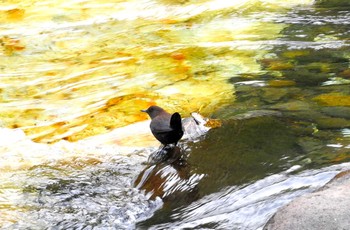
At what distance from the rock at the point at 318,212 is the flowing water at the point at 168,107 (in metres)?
0.43

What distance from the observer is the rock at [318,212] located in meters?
3.42

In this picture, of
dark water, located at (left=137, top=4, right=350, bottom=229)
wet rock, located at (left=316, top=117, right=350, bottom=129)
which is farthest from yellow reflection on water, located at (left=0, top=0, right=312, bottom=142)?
wet rock, located at (left=316, top=117, right=350, bottom=129)

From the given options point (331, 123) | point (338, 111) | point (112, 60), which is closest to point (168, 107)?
point (338, 111)

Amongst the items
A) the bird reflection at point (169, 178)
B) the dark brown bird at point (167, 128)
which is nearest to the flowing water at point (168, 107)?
the bird reflection at point (169, 178)

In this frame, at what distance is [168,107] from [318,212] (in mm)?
4088

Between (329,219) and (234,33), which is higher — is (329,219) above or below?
above

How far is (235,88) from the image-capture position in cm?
766

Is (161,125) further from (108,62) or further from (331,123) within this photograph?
(108,62)

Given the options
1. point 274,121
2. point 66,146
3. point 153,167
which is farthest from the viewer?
point 66,146

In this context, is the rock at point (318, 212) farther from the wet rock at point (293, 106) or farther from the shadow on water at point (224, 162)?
the wet rock at point (293, 106)

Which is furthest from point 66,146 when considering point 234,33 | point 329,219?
point 234,33

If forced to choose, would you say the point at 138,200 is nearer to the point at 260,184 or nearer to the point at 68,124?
the point at 260,184

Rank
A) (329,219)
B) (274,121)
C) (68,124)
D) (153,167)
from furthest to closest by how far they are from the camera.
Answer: (68,124)
(274,121)
(153,167)
(329,219)

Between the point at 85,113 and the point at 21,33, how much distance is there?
433cm
